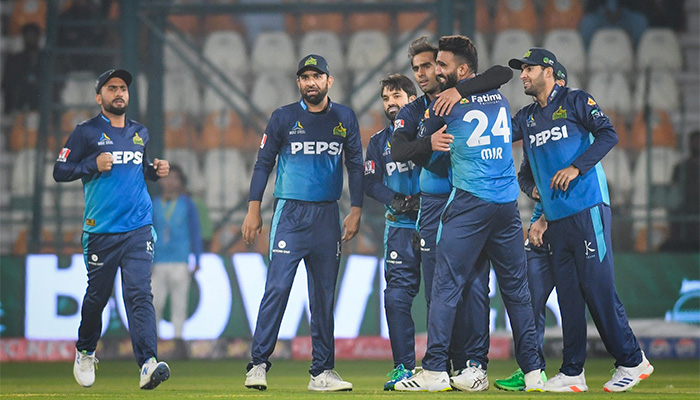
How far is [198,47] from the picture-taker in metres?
14.7

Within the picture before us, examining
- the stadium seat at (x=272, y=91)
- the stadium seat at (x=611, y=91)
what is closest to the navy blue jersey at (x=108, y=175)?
the stadium seat at (x=272, y=91)

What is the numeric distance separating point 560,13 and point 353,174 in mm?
8298

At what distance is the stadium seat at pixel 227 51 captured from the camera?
1502cm

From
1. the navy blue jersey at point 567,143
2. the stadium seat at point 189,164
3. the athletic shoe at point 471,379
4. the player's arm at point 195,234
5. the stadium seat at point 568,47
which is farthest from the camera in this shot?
the stadium seat at point 568,47

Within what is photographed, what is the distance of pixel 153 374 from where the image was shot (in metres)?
7.64

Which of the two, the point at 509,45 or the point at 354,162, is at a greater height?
the point at 509,45

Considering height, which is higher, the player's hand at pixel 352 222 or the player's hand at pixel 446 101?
the player's hand at pixel 446 101

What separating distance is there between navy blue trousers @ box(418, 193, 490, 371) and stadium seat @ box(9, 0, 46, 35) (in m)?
9.52

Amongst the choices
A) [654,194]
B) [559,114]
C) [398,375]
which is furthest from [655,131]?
[398,375]

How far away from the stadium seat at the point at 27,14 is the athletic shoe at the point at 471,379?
10.2 m

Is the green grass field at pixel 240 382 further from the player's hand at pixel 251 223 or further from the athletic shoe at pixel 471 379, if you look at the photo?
the player's hand at pixel 251 223

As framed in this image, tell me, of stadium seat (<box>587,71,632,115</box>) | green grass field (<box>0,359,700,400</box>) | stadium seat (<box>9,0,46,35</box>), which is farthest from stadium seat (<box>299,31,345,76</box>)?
green grass field (<box>0,359,700,400</box>)

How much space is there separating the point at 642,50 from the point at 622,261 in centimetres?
348

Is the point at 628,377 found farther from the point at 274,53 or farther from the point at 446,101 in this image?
the point at 274,53
